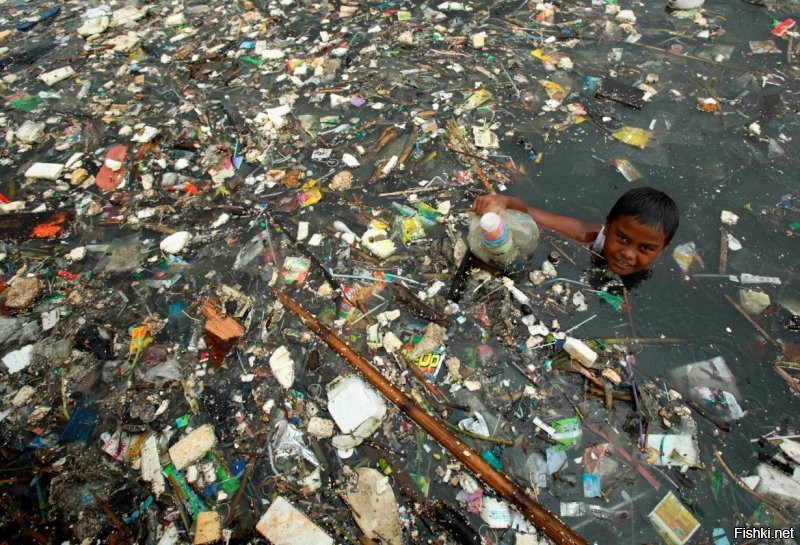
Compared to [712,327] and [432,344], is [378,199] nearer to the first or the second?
[432,344]

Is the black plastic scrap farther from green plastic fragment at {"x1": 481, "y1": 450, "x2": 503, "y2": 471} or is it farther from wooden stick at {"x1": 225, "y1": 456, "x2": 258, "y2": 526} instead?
wooden stick at {"x1": 225, "y1": 456, "x2": 258, "y2": 526}

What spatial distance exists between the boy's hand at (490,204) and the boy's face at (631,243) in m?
0.69

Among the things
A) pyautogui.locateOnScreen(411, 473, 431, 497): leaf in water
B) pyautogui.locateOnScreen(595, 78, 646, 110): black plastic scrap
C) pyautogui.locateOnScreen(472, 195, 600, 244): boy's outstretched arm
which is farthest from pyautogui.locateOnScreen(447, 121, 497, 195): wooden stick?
pyautogui.locateOnScreen(411, 473, 431, 497): leaf in water

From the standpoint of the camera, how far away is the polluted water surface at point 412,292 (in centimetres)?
234

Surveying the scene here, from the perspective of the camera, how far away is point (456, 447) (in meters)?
2.39

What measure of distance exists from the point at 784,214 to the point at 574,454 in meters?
2.58

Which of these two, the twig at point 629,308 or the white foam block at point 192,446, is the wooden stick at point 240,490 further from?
the twig at point 629,308

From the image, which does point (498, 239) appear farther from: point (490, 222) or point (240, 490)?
point (240, 490)

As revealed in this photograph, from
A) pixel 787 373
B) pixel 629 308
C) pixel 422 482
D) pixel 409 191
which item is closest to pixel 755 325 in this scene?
pixel 787 373

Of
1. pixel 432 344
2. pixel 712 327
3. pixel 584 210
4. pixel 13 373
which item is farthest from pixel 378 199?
pixel 13 373

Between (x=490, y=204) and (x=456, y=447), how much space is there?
1.57 meters

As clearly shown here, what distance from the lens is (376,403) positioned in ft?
8.49

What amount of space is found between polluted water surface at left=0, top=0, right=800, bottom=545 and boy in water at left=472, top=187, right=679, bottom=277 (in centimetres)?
8

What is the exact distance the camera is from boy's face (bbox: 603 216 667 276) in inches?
99.3
